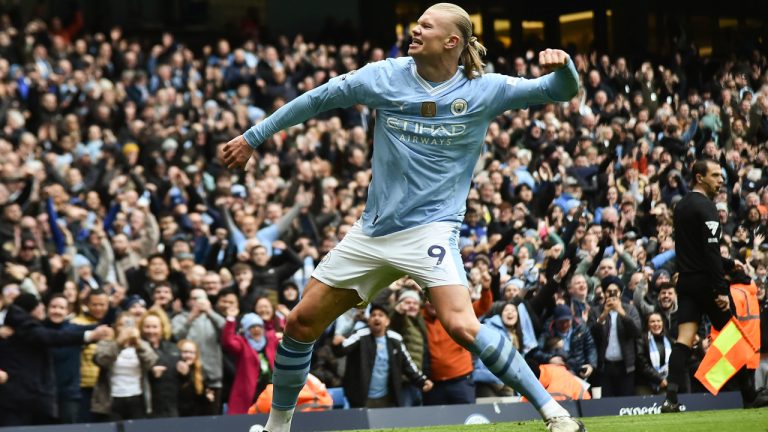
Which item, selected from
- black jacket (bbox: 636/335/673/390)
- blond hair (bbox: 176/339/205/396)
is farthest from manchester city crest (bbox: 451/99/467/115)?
black jacket (bbox: 636/335/673/390)

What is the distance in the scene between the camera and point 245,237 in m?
15.3

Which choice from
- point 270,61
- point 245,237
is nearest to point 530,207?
point 245,237

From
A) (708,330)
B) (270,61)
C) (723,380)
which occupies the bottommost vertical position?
(708,330)

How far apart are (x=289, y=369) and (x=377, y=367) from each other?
18.0 feet

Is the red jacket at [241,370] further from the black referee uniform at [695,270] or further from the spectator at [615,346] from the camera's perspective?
the black referee uniform at [695,270]

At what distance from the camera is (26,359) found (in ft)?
37.3

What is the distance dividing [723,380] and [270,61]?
12663 millimetres

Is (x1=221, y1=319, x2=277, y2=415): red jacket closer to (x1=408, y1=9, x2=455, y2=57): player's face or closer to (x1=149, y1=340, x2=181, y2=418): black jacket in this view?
(x1=149, y1=340, x2=181, y2=418): black jacket

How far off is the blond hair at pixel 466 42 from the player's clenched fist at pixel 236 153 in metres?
1.26

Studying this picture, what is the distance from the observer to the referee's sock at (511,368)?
6711 millimetres

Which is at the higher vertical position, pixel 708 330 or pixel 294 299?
pixel 294 299

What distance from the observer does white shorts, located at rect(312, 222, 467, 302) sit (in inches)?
268

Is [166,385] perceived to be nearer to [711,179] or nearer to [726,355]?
[726,355]

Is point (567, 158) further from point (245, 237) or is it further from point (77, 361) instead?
point (77, 361)
